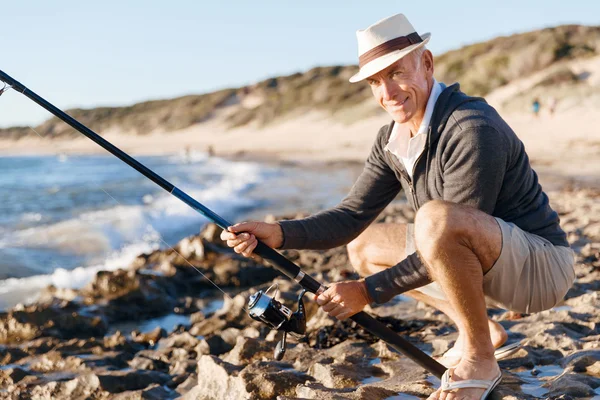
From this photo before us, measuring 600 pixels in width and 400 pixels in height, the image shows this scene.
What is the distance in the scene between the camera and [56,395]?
133 inches

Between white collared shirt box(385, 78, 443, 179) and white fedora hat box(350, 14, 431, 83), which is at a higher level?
white fedora hat box(350, 14, 431, 83)

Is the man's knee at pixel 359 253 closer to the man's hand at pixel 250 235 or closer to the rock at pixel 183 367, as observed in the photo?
the man's hand at pixel 250 235

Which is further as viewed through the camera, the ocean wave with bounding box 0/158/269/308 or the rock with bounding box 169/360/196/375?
the ocean wave with bounding box 0/158/269/308

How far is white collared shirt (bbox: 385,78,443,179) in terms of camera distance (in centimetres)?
273

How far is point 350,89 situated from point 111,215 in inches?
1358

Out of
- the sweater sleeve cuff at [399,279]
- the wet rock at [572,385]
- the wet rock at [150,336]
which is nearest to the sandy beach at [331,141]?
the wet rock at [150,336]

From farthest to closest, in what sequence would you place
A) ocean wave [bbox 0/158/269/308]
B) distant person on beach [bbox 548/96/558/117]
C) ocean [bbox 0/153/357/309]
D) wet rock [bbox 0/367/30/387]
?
1. distant person on beach [bbox 548/96/558/117]
2. ocean [bbox 0/153/357/309]
3. ocean wave [bbox 0/158/269/308]
4. wet rock [bbox 0/367/30/387]

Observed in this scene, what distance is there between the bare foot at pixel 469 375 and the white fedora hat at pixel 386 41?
3.68 ft

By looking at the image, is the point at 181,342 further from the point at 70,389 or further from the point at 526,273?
the point at 526,273

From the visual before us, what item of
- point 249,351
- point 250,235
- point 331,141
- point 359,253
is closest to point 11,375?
point 249,351

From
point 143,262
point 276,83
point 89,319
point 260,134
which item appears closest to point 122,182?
point 143,262

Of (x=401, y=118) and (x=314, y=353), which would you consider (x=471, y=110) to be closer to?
(x=401, y=118)

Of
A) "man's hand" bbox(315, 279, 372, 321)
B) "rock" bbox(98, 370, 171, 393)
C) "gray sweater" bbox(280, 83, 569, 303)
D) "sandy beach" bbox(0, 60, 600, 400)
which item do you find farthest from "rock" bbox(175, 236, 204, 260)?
"man's hand" bbox(315, 279, 372, 321)

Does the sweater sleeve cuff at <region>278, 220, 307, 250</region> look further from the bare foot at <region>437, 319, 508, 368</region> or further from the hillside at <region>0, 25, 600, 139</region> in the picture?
the hillside at <region>0, 25, 600, 139</region>
